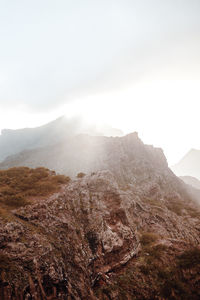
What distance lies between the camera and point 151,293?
1096 centimetres

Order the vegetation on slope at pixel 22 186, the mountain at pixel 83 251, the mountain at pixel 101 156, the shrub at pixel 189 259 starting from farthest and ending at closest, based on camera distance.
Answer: the mountain at pixel 101 156 < the vegetation on slope at pixel 22 186 < the shrub at pixel 189 259 < the mountain at pixel 83 251

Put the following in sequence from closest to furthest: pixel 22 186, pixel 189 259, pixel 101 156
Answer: pixel 189 259 → pixel 22 186 → pixel 101 156

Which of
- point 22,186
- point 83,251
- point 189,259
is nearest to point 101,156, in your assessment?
point 22,186

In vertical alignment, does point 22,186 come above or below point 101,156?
below

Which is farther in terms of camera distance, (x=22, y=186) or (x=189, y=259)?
(x=22, y=186)

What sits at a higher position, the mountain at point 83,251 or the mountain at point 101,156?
the mountain at point 101,156

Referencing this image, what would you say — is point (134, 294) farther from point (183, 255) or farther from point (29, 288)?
point (29, 288)

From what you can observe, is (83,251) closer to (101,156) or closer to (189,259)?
(189,259)

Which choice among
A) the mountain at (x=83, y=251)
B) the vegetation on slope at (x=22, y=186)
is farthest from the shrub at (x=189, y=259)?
the vegetation on slope at (x=22, y=186)

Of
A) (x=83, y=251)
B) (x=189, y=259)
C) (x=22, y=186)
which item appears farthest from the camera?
(x=22, y=186)

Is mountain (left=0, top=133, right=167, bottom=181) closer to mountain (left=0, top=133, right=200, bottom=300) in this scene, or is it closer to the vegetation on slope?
the vegetation on slope

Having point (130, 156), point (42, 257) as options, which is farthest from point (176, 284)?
point (130, 156)

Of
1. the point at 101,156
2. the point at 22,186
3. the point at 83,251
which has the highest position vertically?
the point at 101,156

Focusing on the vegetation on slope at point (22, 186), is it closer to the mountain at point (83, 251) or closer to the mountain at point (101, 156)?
the mountain at point (83, 251)
